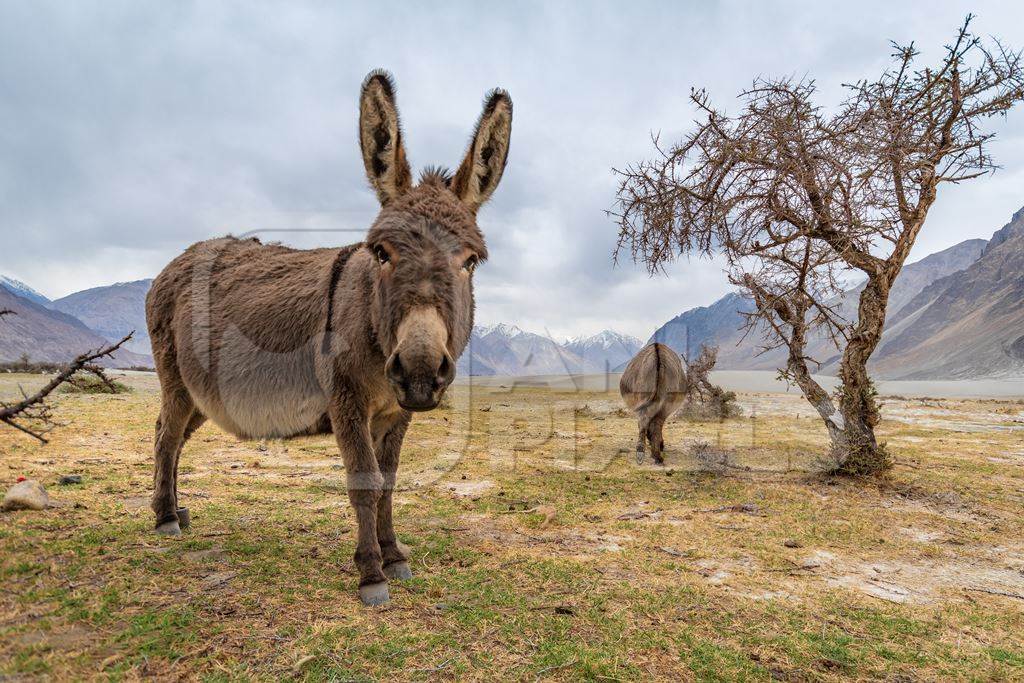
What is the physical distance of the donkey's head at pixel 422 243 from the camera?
10.2 ft

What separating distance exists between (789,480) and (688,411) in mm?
12050

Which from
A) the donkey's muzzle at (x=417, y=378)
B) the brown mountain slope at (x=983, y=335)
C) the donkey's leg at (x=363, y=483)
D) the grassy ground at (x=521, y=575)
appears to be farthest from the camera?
the brown mountain slope at (x=983, y=335)

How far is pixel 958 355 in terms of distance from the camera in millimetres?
157000

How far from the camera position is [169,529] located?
5.33 m

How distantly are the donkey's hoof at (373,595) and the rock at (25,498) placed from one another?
169 inches

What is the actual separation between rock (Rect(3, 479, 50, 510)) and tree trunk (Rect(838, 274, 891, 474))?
37.7ft

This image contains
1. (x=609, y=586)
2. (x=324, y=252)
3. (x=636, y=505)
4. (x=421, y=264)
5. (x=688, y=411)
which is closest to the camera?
(x=421, y=264)

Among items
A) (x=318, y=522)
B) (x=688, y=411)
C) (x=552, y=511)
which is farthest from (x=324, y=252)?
(x=688, y=411)

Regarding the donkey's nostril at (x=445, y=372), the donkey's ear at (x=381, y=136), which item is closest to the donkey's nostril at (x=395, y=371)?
the donkey's nostril at (x=445, y=372)

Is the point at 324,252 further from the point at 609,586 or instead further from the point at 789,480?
the point at 789,480

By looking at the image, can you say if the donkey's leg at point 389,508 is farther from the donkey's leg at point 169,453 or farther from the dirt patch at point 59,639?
the donkey's leg at point 169,453

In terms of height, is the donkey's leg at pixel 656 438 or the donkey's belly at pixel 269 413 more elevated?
the donkey's belly at pixel 269 413

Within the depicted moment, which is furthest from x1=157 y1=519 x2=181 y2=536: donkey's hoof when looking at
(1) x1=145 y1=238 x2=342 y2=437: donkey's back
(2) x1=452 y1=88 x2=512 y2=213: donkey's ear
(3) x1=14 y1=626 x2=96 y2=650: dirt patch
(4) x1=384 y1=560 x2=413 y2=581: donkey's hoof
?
(2) x1=452 y1=88 x2=512 y2=213: donkey's ear

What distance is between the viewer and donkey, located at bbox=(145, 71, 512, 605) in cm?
349
